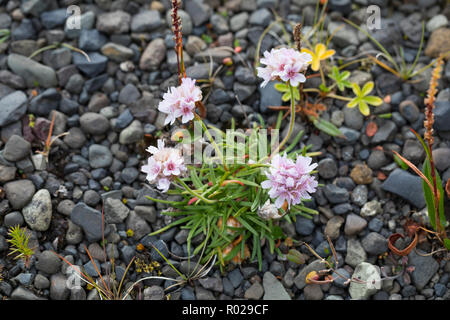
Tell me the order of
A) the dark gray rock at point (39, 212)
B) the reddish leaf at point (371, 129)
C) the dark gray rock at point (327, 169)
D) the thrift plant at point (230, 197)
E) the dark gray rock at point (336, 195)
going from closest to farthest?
1. the thrift plant at point (230, 197)
2. the dark gray rock at point (39, 212)
3. the dark gray rock at point (336, 195)
4. the dark gray rock at point (327, 169)
5. the reddish leaf at point (371, 129)

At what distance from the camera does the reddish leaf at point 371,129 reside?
370 cm

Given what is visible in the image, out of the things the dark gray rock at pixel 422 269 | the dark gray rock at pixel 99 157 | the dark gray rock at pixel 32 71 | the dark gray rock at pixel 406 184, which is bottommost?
the dark gray rock at pixel 422 269

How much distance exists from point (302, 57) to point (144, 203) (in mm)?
1689

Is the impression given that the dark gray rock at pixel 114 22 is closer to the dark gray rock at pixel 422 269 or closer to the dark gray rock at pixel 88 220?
the dark gray rock at pixel 88 220

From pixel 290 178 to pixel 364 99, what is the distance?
1.49 metres

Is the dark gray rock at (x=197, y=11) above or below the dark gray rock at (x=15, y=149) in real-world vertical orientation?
above

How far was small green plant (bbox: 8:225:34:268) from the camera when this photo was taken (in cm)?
310

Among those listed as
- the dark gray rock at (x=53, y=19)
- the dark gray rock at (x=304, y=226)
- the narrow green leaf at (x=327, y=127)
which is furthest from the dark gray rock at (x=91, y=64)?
the dark gray rock at (x=304, y=226)

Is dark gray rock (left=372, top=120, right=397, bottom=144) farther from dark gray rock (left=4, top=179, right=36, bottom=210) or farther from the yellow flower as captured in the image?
dark gray rock (left=4, top=179, right=36, bottom=210)

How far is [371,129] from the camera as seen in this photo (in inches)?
146

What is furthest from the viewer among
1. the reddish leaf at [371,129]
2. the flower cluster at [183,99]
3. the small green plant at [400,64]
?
the small green plant at [400,64]

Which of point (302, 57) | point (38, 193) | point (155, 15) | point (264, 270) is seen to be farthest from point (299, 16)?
point (38, 193)

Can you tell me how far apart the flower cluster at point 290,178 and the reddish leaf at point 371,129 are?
50.8 inches
